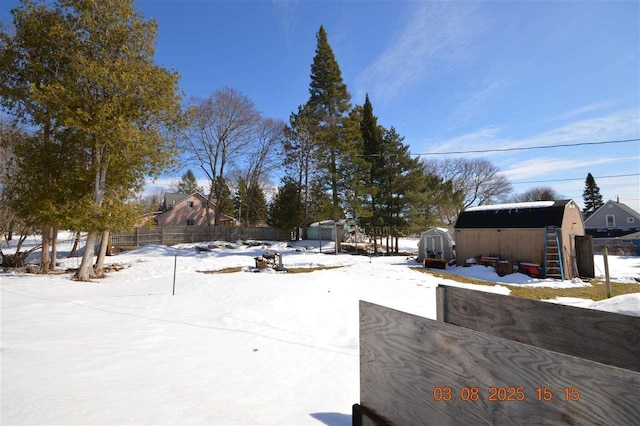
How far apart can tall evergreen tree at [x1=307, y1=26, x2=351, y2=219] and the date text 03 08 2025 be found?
79.6ft

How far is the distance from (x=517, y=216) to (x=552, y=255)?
2.93 meters

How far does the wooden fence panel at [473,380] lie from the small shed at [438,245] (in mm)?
21976

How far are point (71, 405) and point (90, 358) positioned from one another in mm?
1449

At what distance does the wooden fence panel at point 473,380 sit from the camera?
980 millimetres

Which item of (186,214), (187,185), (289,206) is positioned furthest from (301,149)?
(187,185)

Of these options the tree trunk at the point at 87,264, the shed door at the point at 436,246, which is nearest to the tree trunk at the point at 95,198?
the tree trunk at the point at 87,264

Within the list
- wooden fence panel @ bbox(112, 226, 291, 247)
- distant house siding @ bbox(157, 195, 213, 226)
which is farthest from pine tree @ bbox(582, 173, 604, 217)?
distant house siding @ bbox(157, 195, 213, 226)

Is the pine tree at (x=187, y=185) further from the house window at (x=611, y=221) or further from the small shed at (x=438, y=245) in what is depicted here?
the house window at (x=611, y=221)

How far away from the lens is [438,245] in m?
22.4

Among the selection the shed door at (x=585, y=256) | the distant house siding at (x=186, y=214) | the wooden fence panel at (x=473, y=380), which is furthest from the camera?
the distant house siding at (x=186, y=214)

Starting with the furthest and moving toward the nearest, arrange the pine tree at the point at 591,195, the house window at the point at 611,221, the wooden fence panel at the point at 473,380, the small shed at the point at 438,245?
1. the pine tree at the point at 591,195
2. the house window at the point at 611,221
3. the small shed at the point at 438,245
4. the wooden fence panel at the point at 473,380

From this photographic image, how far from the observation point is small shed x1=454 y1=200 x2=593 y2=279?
16.6 meters

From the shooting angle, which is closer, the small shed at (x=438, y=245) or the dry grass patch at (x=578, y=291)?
the dry grass patch at (x=578, y=291)

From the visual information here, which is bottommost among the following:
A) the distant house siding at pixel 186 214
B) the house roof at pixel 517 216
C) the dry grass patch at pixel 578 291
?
the dry grass patch at pixel 578 291
